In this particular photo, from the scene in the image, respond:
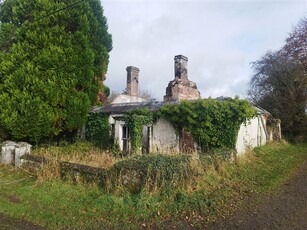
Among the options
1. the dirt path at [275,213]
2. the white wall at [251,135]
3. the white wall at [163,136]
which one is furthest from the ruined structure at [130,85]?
the dirt path at [275,213]

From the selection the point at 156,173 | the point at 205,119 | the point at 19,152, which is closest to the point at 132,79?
the point at 205,119

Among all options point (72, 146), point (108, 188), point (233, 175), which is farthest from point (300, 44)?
point (108, 188)

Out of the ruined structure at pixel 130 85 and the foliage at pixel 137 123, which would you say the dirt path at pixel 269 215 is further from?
the ruined structure at pixel 130 85

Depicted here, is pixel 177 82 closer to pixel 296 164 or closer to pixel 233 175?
pixel 296 164

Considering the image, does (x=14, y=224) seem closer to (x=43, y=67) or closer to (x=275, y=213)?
(x=275, y=213)

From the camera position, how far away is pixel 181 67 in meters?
19.2

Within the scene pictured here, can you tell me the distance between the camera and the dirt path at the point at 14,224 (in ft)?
18.0

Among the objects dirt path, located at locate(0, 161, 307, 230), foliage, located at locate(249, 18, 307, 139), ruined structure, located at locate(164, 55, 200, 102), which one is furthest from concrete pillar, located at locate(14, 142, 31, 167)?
foliage, located at locate(249, 18, 307, 139)

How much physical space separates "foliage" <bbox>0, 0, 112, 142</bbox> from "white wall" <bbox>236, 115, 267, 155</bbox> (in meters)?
8.09

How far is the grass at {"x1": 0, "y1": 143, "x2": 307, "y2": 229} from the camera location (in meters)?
5.86

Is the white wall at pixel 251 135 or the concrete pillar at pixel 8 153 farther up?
the white wall at pixel 251 135

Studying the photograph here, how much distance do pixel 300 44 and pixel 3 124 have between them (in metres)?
23.5

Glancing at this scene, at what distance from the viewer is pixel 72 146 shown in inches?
558

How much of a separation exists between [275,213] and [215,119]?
21.0 ft
